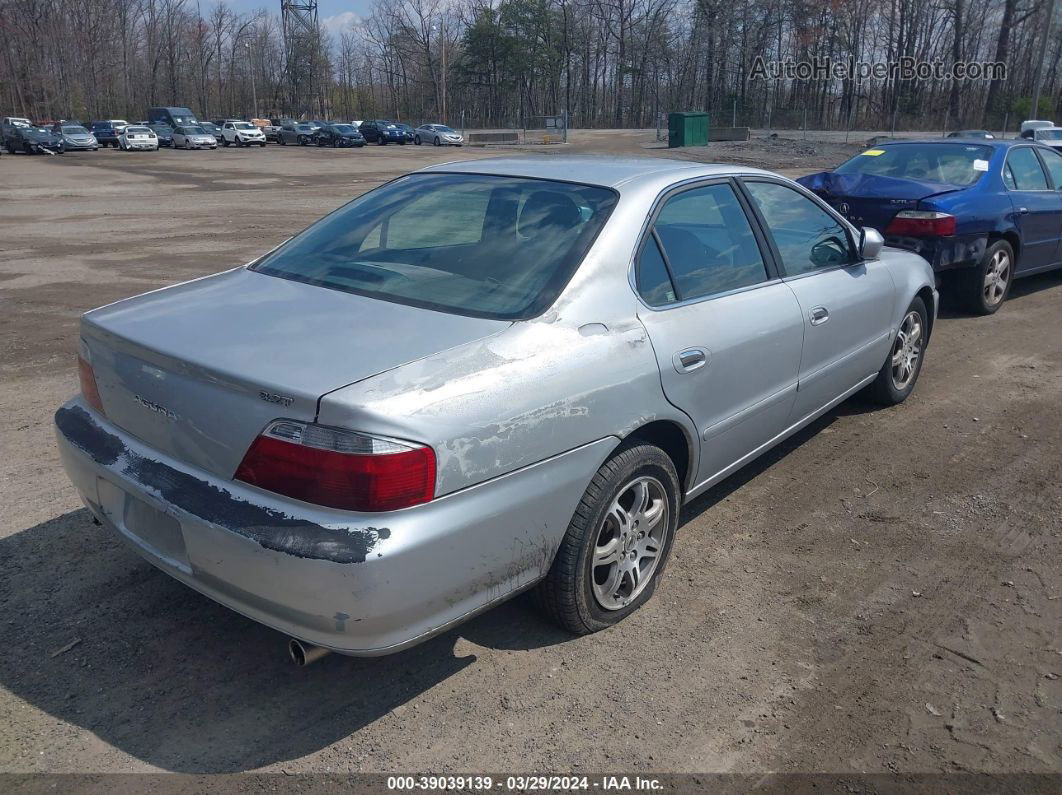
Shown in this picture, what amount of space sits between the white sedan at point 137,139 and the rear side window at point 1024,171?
49.9m

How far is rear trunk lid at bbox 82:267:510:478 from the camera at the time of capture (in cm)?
256

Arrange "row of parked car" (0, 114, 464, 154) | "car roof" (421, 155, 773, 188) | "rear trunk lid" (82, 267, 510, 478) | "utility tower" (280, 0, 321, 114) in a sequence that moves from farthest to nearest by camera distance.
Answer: "utility tower" (280, 0, 321, 114)
"row of parked car" (0, 114, 464, 154)
"car roof" (421, 155, 773, 188)
"rear trunk lid" (82, 267, 510, 478)

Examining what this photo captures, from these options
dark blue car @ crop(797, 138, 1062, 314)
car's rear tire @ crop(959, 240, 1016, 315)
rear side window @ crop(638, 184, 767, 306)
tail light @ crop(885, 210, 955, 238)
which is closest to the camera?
rear side window @ crop(638, 184, 767, 306)

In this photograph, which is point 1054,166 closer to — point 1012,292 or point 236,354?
point 1012,292

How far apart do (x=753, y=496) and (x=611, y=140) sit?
53.8m

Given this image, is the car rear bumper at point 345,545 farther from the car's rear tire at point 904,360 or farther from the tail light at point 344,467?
the car's rear tire at point 904,360

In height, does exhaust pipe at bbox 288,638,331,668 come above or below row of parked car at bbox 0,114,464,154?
below

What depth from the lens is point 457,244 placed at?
11.9ft

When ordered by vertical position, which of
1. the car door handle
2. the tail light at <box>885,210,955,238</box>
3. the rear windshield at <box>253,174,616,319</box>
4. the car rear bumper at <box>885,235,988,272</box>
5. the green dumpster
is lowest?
the car rear bumper at <box>885,235,988,272</box>

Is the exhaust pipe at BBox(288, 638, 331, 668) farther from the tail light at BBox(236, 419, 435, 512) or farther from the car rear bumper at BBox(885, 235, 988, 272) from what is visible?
the car rear bumper at BBox(885, 235, 988, 272)

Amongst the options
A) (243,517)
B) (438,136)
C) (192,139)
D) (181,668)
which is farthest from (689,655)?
(192,139)

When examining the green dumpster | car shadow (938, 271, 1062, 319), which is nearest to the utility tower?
the green dumpster

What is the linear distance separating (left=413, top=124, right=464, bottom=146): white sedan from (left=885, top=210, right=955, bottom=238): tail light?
48.5 meters

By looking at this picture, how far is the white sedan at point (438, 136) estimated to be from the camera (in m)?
53.8
